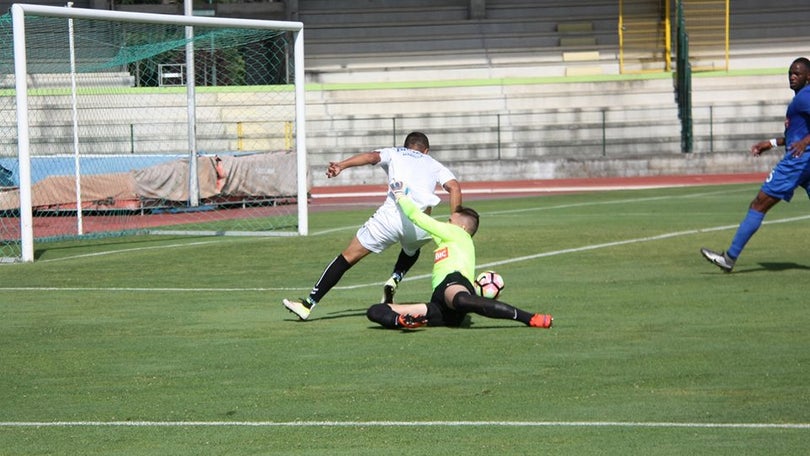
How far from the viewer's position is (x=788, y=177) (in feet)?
45.5

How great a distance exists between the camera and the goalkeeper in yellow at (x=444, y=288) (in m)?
10.7

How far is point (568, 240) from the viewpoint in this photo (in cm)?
1847

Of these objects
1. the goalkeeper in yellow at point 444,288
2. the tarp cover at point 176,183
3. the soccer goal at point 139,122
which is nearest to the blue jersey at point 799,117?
the goalkeeper in yellow at point 444,288

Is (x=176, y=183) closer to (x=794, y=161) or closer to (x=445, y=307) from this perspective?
(x=794, y=161)

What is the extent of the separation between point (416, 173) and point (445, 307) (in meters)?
1.45

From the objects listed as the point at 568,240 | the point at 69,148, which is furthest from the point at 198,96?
the point at 568,240

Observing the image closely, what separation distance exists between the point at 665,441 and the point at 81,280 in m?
9.52

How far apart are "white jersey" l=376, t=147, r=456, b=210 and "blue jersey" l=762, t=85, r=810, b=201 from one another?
387cm

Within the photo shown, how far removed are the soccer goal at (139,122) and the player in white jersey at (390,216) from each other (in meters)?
6.76


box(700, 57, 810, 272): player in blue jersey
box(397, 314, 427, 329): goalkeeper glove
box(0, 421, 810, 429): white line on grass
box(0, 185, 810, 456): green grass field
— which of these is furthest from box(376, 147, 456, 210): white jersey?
box(0, 421, 810, 429): white line on grass

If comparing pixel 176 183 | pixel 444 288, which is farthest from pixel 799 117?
pixel 176 183

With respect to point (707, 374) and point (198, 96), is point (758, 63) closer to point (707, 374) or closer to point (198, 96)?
point (198, 96)

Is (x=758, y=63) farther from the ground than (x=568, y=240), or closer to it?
farther from the ground

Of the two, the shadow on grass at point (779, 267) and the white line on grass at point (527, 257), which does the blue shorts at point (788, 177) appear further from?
the white line on grass at point (527, 257)
